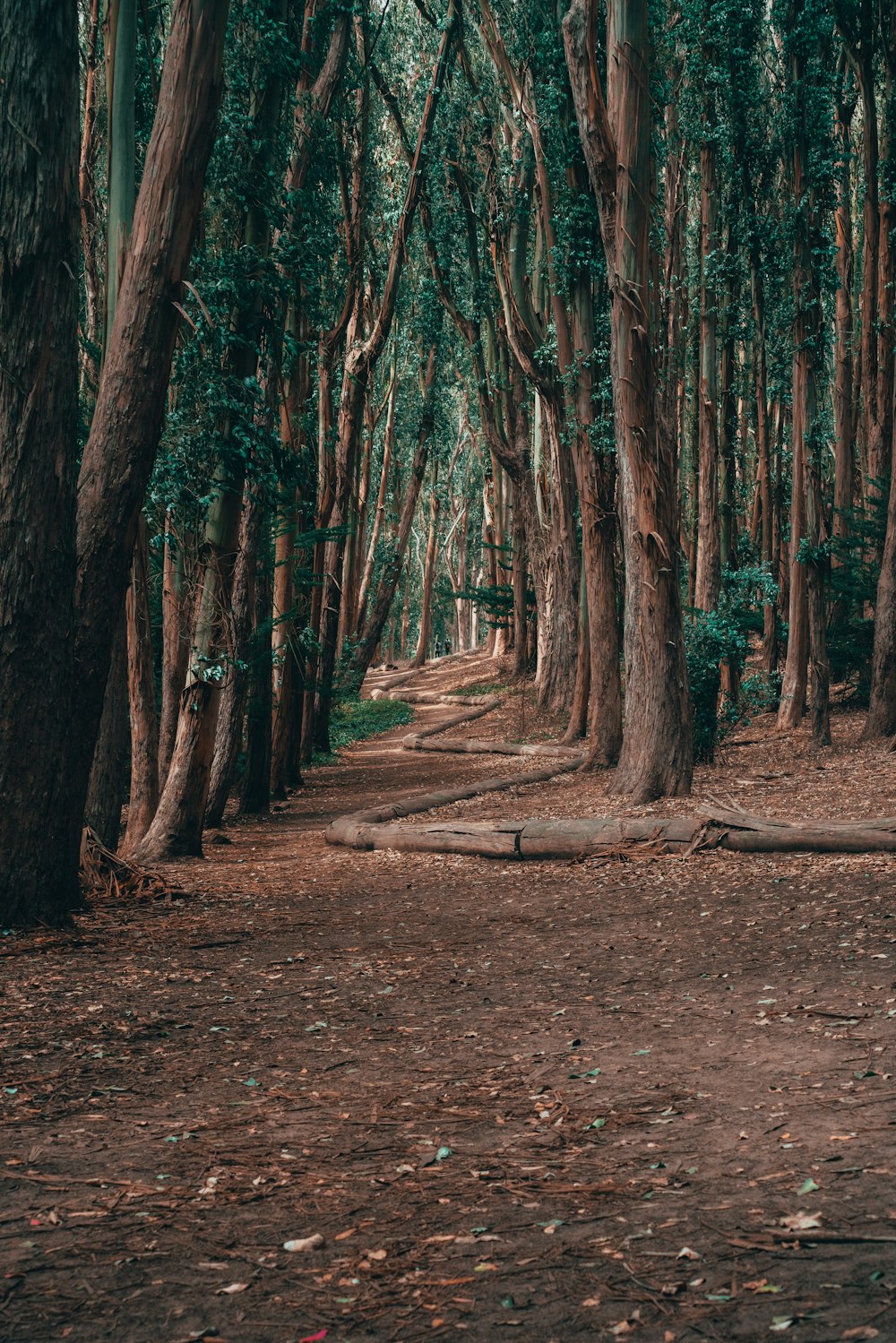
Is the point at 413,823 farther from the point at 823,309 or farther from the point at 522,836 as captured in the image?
the point at 823,309

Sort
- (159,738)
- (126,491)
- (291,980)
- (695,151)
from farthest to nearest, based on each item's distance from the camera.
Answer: (695,151)
(159,738)
(126,491)
(291,980)

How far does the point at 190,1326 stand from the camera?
2.51m

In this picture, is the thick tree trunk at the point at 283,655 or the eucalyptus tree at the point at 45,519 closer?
the eucalyptus tree at the point at 45,519

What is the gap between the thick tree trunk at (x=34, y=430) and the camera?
6.21 meters

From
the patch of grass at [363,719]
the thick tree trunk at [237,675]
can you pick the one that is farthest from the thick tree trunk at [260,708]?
the patch of grass at [363,719]

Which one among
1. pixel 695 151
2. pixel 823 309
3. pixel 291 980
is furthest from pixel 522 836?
pixel 695 151

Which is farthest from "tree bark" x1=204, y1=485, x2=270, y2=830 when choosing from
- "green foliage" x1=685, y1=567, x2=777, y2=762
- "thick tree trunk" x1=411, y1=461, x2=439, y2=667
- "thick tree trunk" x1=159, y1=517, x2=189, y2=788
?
"thick tree trunk" x1=411, y1=461, x2=439, y2=667

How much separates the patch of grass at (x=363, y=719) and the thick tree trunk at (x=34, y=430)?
1362cm

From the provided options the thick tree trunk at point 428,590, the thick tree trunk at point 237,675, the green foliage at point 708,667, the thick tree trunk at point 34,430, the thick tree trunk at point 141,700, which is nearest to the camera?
the thick tree trunk at point 34,430

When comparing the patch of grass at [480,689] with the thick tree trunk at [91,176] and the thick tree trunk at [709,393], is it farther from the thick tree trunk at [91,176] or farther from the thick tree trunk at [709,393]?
the thick tree trunk at [91,176]

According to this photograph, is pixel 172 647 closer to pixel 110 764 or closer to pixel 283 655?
pixel 110 764

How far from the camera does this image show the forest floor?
8.43 ft

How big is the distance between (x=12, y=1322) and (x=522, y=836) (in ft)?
22.7

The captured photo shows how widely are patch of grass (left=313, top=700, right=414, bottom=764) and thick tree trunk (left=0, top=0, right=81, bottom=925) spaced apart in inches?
536
